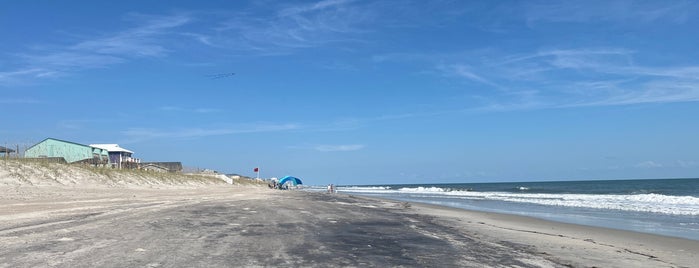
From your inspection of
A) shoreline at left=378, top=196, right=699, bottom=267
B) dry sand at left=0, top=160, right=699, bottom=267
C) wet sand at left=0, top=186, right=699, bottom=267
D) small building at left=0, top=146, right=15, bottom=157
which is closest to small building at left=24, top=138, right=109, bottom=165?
small building at left=0, top=146, right=15, bottom=157

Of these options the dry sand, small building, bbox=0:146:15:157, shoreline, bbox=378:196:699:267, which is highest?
small building, bbox=0:146:15:157

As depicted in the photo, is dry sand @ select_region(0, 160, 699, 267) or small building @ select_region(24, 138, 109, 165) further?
small building @ select_region(24, 138, 109, 165)

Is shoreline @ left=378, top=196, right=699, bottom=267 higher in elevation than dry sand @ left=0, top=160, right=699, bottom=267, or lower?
lower

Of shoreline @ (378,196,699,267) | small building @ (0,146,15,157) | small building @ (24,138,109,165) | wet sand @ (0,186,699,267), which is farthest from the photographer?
small building @ (24,138,109,165)

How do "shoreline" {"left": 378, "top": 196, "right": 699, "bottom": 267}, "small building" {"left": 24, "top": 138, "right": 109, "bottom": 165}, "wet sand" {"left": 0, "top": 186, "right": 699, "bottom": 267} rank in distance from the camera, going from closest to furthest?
"wet sand" {"left": 0, "top": 186, "right": 699, "bottom": 267}
"shoreline" {"left": 378, "top": 196, "right": 699, "bottom": 267}
"small building" {"left": 24, "top": 138, "right": 109, "bottom": 165}

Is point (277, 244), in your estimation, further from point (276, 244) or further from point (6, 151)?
point (6, 151)

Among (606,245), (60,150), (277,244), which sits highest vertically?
(60,150)

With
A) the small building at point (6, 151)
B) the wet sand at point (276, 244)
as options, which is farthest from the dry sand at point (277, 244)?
the small building at point (6, 151)

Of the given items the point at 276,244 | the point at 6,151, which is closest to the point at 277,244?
the point at 276,244

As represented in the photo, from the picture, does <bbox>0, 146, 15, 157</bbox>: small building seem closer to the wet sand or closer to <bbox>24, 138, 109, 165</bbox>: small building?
<bbox>24, 138, 109, 165</bbox>: small building

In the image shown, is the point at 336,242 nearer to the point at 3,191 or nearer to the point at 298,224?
the point at 298,224

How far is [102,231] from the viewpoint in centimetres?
1130

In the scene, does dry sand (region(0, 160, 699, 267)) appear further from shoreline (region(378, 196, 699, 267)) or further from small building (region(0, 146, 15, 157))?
small building (region(0, 146, 15, 157))

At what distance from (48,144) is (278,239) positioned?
56645mm
